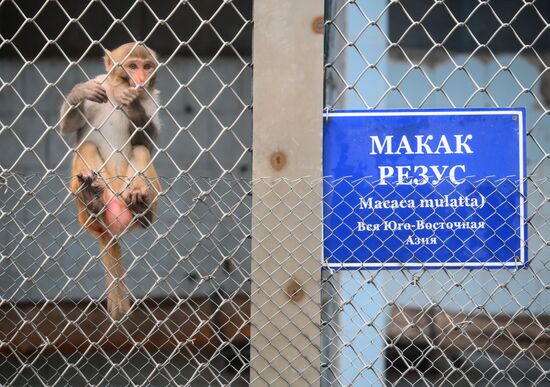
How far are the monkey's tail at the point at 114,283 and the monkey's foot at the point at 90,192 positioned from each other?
179 millimetres

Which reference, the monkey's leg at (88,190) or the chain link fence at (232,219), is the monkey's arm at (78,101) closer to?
the monkey's leg at (88,190)

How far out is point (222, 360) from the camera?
368cm

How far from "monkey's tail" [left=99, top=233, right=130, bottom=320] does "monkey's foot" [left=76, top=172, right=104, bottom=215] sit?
0.18m

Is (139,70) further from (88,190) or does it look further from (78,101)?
(88,190)

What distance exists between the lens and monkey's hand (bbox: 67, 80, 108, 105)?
220 centimetres

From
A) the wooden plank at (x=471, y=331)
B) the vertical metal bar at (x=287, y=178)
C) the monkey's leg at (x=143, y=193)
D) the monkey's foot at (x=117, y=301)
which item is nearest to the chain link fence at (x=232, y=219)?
the wooden plank at (x=471, y=331)

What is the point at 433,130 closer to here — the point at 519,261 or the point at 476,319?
the point at 519,261

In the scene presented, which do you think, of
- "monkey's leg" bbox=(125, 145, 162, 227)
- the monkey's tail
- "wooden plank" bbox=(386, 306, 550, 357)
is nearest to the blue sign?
"monkey's leg" bbox=(125, 145, 162, 227)

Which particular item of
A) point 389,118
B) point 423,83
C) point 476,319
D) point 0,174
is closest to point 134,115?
point 0,174

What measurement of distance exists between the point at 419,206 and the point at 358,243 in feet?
0.67

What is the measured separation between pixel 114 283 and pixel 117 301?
0.07m

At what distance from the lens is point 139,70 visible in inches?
94.3

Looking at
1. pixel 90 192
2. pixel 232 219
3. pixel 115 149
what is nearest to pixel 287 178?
pixel 115 149

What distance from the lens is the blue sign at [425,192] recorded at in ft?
6.84
